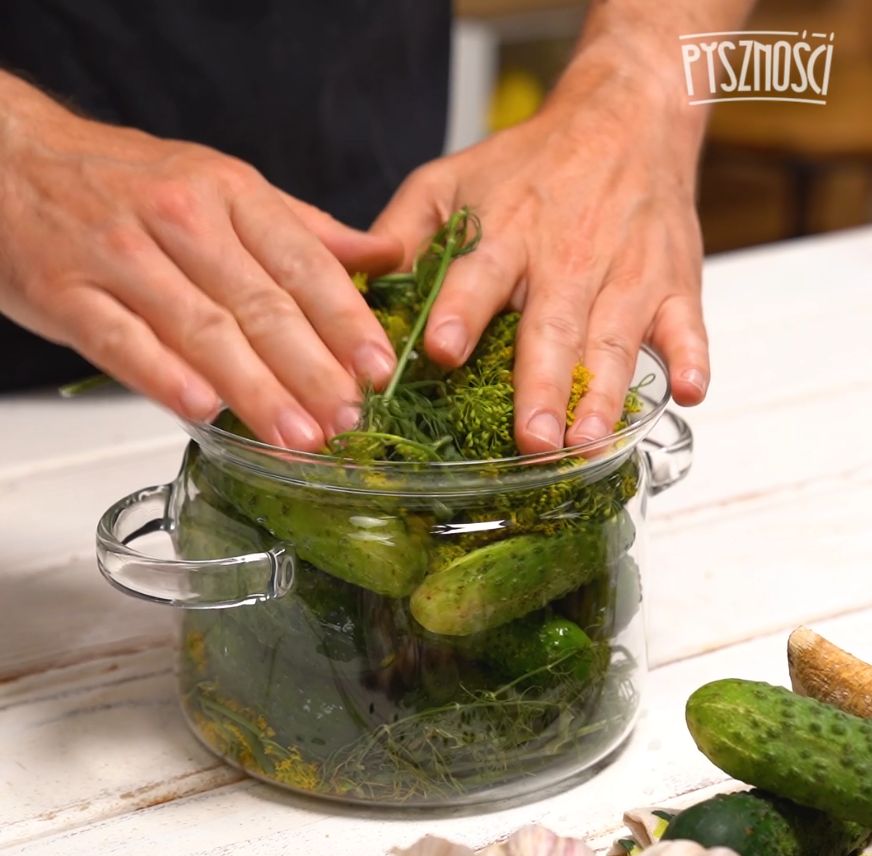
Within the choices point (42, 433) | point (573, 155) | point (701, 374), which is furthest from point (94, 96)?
point (701, 374)

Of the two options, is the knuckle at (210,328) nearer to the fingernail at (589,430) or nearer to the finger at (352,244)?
the finger at (352,244)

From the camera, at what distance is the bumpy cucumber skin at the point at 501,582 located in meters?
0.84

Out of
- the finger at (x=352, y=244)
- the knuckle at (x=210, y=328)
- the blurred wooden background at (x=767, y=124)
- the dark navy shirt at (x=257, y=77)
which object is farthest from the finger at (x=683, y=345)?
the blurred wooden background at (x=767, y=124)

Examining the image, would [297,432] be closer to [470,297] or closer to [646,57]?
[470,297]

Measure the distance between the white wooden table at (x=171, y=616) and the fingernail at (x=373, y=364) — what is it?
0.29 m

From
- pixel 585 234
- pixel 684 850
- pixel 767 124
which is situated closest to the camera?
pixel 684 850

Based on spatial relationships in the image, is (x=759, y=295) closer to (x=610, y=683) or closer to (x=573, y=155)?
(x=573, y=155)

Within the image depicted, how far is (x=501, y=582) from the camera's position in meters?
0.84

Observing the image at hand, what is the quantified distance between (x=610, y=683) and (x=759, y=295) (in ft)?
3.70

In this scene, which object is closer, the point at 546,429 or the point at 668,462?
the point at 546,429

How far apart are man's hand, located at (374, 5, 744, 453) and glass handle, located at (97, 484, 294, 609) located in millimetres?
174

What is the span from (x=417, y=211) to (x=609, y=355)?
249mm

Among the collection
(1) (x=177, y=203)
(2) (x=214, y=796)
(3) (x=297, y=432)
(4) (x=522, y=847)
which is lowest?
(2) (x=214, y=796)

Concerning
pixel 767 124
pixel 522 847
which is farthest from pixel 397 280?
pixel 767 124
